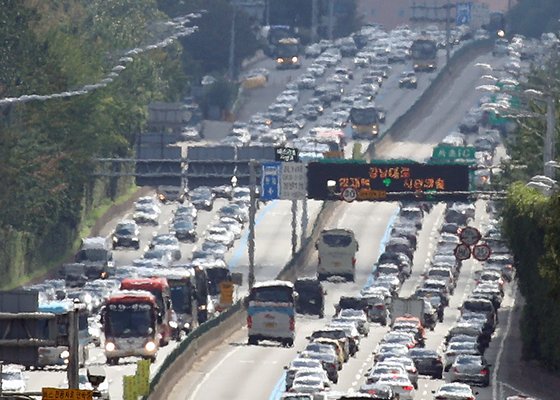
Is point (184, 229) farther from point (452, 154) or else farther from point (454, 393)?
point (454, 393)

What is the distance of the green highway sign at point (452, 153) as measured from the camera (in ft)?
498

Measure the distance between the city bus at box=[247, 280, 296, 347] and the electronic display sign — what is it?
60.9 ft

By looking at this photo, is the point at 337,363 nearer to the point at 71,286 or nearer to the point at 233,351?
the point at 233,351

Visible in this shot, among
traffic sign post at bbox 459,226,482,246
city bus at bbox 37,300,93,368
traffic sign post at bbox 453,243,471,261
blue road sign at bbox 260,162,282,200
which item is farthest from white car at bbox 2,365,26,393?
blue road sign at bbox 260,162,282,200

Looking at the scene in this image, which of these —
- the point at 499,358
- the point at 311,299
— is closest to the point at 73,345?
the point at 499,358

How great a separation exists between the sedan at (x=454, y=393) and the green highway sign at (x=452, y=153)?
59612mm

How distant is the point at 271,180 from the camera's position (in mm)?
146125

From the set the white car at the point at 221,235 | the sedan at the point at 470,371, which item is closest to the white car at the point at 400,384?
the sedan at the point at 470,371

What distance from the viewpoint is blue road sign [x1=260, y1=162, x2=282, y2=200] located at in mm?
145750

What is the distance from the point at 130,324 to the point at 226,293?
31.5 meters

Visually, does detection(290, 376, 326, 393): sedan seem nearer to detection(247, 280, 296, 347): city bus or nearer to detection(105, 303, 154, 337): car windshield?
detection(105, 303, 154, 337): car windshield

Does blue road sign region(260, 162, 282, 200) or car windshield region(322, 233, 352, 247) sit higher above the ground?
A: blue road sign region(260, 162, 282, 200)

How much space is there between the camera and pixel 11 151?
5876 inches

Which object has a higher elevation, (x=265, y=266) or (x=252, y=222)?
(x=252, y=222)
